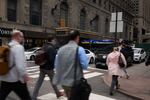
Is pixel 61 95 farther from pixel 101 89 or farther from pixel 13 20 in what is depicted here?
pixel 13 20

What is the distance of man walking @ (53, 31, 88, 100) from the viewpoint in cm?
556

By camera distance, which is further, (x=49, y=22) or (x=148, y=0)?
(x=148, y=0)

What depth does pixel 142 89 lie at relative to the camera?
445 inches

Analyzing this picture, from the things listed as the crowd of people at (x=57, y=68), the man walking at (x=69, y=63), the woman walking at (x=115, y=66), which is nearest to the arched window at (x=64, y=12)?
the woman walking at (x=115, y=66)

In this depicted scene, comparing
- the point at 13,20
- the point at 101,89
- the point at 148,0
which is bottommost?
the point at 101,89

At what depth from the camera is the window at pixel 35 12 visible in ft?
126

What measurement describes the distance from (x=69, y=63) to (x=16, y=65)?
1.05m

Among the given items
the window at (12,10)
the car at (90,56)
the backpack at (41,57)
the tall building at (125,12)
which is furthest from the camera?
the tall building at (125,12)

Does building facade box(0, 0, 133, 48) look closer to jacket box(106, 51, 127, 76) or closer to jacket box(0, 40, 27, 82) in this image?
jacket box(106, 51, 127, 76)

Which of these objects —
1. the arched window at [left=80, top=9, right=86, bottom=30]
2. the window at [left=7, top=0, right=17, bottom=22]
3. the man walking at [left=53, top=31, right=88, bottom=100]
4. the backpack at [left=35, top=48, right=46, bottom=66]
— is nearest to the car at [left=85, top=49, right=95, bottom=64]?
the window at [left=7, top=0, right=17, bottom=22]

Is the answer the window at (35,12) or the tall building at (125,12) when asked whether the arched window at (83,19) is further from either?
the tall building at (125,12)

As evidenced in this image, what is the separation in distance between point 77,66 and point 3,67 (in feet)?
4.69

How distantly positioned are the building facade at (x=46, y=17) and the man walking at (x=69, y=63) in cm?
2600

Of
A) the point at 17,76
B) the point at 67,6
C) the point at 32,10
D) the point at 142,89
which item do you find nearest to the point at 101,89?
the point at 142,89
